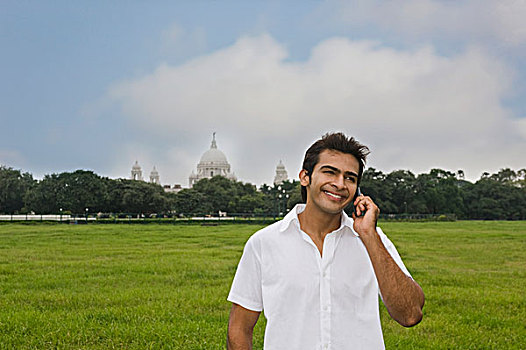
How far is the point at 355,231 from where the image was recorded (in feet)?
7.66

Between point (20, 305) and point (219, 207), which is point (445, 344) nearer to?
point (20, 305)

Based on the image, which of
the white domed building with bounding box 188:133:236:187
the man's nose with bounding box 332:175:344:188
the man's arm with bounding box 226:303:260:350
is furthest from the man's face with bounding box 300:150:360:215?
the white domed building with bounding box 188:133:236:187

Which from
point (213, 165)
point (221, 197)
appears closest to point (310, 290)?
point (221, 197)

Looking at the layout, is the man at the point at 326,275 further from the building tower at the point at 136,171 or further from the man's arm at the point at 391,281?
the building tower at the point at 136,171

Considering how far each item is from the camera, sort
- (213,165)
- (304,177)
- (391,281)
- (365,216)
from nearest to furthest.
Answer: (391,281) → (365,216) → (304,177) → (213,165)

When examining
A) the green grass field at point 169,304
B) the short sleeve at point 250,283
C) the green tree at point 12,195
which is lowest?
the green grass field at point 169,304

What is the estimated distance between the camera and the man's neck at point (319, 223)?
2463 millimetres

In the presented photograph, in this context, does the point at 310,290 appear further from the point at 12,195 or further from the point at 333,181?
the point at 12,195

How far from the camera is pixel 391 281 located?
87.0 inches

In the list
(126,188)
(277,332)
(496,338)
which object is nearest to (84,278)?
(496,338)

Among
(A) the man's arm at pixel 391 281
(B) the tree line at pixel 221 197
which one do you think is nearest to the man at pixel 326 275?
(A) the man's arm at pixel 391 281

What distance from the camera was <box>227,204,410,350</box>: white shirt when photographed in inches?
88.2

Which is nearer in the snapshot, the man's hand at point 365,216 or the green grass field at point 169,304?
the man's hand at point 365,216

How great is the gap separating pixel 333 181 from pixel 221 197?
231 feet
